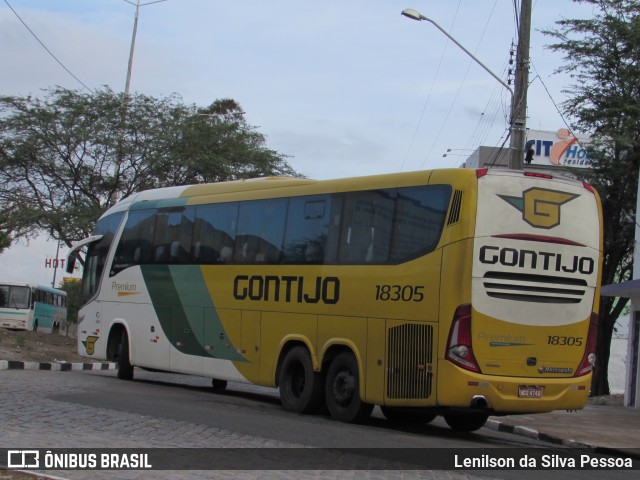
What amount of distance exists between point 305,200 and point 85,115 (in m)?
26.4

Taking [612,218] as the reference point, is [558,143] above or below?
above

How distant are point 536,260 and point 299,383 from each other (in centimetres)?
469

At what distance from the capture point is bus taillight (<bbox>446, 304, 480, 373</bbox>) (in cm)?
1253

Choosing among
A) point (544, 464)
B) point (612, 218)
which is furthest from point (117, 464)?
point (612, 218)

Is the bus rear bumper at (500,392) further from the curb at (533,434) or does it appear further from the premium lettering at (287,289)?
the premium lettering at (287,289)

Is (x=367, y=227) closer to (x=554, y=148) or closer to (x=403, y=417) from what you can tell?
(x=403, y=417)

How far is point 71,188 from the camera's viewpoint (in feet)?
132

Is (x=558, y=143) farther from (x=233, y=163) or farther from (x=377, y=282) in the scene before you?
(x=377, y=282)

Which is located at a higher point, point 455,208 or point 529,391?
point 455,208

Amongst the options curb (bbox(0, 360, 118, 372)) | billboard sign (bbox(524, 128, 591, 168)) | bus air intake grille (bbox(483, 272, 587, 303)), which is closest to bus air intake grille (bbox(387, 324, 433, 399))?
bus air intake grille (bbox(483, 272, 587, 303))

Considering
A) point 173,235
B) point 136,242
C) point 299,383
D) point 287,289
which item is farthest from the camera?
point 136,242

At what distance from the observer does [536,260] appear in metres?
13.0

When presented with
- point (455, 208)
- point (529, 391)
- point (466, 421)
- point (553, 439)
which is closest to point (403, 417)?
point (466, 421)

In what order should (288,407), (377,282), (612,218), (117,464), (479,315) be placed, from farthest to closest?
(612,218)
(288,407)
(377,282)
(479,315)
(117,464)
